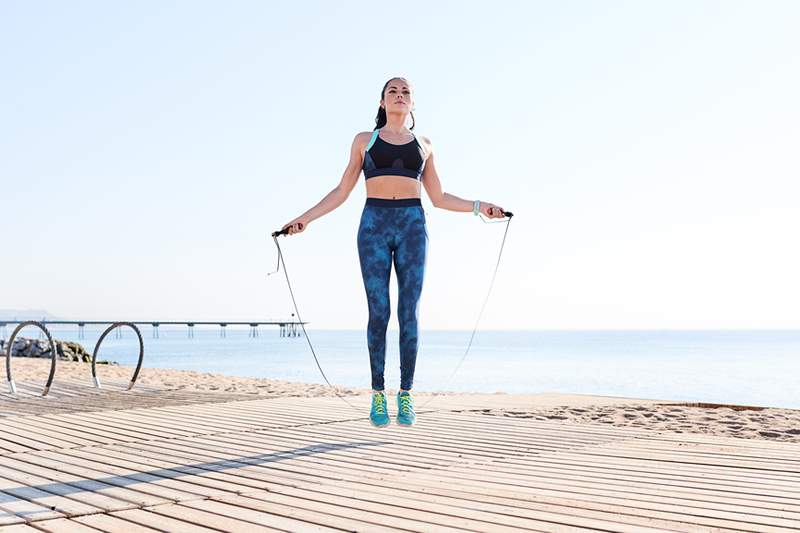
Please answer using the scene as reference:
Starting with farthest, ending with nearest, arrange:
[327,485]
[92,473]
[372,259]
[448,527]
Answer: [372,259] < [92,473] < [327,485] < [448,527]

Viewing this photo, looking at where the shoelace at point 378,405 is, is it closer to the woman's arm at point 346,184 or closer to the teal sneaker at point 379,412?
the teal sneaker at point 379,412

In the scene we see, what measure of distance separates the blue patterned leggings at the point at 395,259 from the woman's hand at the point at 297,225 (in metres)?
0.37

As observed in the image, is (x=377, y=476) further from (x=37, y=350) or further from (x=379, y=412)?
(x=37, y=350)

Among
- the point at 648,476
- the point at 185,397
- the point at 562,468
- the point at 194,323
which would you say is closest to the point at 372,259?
the point at 562,468

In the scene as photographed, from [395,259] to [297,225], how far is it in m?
0.67

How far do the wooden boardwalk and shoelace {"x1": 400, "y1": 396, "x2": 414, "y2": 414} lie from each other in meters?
0.17

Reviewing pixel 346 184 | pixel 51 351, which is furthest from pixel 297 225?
pixel 51 351

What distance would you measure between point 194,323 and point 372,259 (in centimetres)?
9312

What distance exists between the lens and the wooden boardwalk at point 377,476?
3045mm

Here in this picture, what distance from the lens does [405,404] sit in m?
5.55

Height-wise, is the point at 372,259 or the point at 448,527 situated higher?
the point at 372,259

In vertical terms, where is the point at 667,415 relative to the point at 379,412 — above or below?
below

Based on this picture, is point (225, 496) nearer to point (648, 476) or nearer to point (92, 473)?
point (92, 473)

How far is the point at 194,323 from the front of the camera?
95.1m
